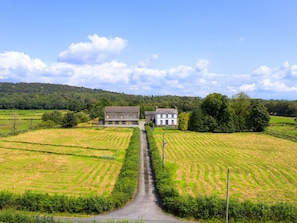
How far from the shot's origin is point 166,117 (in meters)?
79.1

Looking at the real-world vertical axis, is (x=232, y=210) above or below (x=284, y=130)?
below

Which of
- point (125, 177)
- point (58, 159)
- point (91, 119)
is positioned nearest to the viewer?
point (125, 177)

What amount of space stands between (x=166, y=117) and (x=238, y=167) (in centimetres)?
4600

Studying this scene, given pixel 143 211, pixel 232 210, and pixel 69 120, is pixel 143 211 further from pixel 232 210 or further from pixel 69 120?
pixel 69 120

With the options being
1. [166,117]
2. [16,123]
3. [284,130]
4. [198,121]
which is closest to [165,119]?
[166,117]

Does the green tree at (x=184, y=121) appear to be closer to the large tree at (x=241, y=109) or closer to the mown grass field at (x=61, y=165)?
the large tree at (x=241, y=109)

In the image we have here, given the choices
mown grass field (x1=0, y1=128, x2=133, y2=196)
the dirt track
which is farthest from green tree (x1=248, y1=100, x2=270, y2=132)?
the dirt track

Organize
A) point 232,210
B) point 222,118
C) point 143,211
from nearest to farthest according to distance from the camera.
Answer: point 232,210, point 143,211, point 222,118

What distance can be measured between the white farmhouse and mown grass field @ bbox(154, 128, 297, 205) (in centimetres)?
2544

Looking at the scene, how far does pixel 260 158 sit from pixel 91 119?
6988 centimetres

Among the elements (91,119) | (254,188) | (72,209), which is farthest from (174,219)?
(91,119)

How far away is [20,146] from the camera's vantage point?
47.9 metres

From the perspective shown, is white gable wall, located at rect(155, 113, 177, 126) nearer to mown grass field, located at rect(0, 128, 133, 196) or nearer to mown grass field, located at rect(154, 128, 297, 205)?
mown grass field, located at rect(0, 128, 133, 196)

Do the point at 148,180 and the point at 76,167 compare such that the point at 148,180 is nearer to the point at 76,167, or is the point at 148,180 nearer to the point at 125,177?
the point at 125,177
